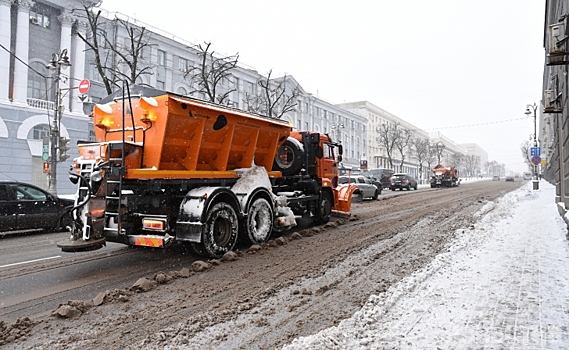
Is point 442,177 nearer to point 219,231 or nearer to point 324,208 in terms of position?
point 324,208

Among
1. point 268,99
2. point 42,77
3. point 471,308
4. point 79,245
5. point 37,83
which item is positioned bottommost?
point 471,308

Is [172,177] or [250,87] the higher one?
[250,87]

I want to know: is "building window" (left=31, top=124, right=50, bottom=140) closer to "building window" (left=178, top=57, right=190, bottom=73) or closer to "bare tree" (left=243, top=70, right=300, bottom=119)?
"building window" (left=178, top=57, right=190, bottom=73)

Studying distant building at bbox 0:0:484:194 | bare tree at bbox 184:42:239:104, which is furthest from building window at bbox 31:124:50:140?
bare tree at bbox 184:42:239:104

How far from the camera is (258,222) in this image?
820 cm

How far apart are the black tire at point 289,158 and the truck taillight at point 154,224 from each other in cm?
412

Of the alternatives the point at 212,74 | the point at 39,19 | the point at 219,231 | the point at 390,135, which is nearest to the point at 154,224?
the point at 219,231

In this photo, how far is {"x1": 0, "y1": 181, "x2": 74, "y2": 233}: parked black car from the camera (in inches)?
374

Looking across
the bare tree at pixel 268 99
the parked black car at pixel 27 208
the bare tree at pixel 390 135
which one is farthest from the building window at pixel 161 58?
the bare tree at pixel 390 135

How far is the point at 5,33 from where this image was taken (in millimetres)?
24297

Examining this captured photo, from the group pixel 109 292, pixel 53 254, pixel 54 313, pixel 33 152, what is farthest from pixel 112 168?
pixel 33 152

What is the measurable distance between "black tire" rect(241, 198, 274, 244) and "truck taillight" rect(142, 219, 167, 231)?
6.18 feet

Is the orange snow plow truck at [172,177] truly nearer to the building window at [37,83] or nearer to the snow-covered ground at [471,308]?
the snow-covered ground at [471,308]

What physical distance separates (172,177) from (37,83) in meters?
25.9
